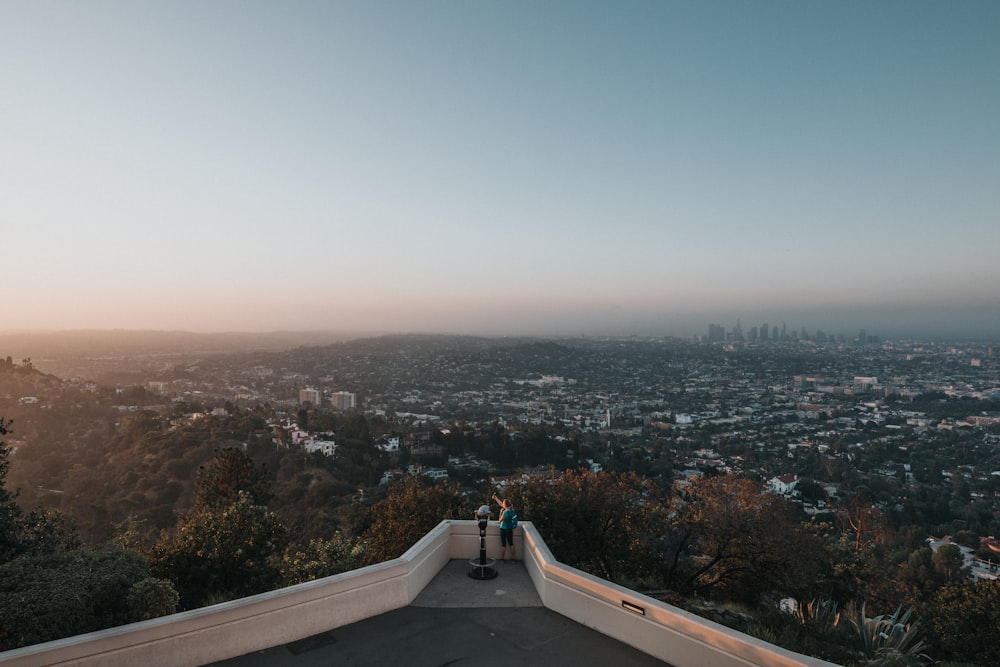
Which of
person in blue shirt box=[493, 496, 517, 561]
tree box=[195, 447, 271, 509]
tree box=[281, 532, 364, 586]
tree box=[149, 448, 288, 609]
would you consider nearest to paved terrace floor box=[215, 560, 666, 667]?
person in blue shirt box=[493, 496, 517, 561]

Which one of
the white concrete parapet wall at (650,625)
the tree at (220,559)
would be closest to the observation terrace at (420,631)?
the white concrete parapet wall at (650,625)

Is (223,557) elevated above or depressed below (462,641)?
below

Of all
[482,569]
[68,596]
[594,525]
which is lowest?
[594,525]

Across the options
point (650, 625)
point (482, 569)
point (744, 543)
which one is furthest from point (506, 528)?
point (744, 543)

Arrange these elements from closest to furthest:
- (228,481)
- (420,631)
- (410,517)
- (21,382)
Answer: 1. (420,631)
2. (410,517)
3. (228,481)
4. (21,382)

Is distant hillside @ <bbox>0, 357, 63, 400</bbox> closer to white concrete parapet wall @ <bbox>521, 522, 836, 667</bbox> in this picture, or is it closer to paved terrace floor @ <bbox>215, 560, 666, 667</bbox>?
paved terrace floor @ <bbox>215, 560, 666, 667</bbox>

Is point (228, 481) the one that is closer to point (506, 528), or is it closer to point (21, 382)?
point (506, 528)

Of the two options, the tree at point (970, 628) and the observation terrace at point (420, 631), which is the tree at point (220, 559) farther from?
the tree at point (970, 628)
